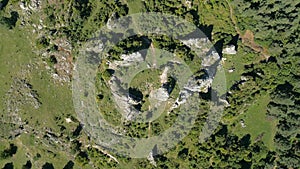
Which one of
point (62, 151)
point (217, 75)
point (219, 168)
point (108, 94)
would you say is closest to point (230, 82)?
point (217, 75)

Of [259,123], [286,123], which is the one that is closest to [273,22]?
[286,123]

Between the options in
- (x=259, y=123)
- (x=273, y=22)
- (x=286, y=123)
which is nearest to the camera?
(x=273, y=22)

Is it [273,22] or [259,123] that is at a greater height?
[273,22]

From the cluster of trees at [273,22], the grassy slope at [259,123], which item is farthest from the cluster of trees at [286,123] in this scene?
the cluster of trees at [273,22]

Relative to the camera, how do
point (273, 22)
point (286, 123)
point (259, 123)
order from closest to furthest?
1. point (273, 22)
2. point (286, 123)
3. point (259, 123)

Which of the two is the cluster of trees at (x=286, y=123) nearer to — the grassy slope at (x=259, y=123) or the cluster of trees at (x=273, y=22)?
the grassy slope at (x=259, y=123)

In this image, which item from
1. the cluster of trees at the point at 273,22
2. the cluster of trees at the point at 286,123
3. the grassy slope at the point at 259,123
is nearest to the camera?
the cluster of trees at the point at 273,22

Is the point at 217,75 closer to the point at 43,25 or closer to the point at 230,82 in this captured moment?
the point at 230,82

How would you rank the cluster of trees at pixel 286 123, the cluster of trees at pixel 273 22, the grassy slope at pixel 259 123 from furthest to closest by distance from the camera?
1. the grassy slope at pixel 259 123
2. the cluster of trees at pixel 286 123
3. the cluster of trees at pixel 273 22

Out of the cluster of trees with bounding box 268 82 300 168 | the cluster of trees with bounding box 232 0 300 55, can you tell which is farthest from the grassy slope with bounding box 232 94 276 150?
the cluster of trees with bounding box 232 0 300 55

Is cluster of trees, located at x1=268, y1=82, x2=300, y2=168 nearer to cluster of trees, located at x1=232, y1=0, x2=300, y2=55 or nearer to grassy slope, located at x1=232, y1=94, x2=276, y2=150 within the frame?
grassy slope, located at x1=232, y1=94, x2=276, y2=150

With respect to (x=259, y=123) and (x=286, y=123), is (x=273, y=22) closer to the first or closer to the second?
(x=286, y=123)
